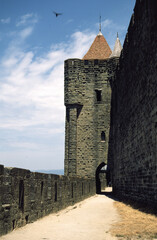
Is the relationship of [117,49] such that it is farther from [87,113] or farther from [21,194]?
[21,194]

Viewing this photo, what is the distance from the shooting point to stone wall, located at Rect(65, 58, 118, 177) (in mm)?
22469

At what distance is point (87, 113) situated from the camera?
76.0 ft

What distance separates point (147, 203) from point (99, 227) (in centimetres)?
376

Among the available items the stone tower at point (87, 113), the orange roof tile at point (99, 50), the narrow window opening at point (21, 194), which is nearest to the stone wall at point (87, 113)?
the stone tower at point (87, 113)

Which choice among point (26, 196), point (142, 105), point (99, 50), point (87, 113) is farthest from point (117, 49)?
point (26, 196)

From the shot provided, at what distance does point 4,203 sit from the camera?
5.19 m

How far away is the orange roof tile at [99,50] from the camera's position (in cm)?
2679

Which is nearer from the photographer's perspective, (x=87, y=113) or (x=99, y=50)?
(x=87, y=113)

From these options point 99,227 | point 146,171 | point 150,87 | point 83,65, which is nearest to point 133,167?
point 146,171

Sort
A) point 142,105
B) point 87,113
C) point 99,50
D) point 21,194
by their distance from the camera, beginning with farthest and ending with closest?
point 99,50 → point 87,113 → point 142,105 → point 21,194

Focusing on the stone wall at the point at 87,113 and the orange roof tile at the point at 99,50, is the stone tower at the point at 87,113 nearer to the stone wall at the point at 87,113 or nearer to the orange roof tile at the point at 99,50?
the stone wall at the point at 87,113

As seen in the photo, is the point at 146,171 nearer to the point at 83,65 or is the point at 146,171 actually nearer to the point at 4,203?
the point at 4,203

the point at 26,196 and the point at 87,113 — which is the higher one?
the point at 87,113

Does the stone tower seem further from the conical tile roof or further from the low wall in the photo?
the low wall
